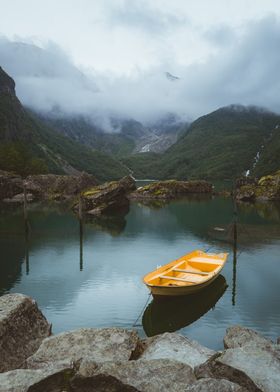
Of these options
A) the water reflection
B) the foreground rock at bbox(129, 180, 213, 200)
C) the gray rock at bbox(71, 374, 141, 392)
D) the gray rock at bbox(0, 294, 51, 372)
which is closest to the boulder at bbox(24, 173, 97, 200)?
the foreground rock at bbox(129, 180, 213, 200)

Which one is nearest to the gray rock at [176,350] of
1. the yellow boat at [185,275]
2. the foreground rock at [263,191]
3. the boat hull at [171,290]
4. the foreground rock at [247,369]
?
the foreground rock at [247,369]

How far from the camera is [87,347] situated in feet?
53.7

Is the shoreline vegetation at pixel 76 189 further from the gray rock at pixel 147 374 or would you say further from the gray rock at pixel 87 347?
the gray rock at pixel 147 374

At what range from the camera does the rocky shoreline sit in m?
12.0

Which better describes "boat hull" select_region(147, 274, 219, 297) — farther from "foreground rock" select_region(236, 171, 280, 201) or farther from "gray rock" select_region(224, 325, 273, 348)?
"foreground rock" select_region(236, 171, 280, 201)

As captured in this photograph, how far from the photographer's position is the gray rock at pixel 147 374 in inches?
471

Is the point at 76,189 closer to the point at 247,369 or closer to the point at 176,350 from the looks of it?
the point at 176,350

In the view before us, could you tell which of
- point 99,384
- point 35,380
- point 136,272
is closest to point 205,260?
point 136,272

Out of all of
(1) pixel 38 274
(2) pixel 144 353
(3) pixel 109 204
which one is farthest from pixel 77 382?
(3) pixel 109 204

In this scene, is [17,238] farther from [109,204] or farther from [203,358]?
[203,358]

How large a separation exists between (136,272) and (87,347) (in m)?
23.5

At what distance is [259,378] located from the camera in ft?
40.7

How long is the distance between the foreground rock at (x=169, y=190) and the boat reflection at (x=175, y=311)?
4092 inches

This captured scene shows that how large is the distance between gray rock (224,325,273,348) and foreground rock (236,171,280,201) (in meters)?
111
